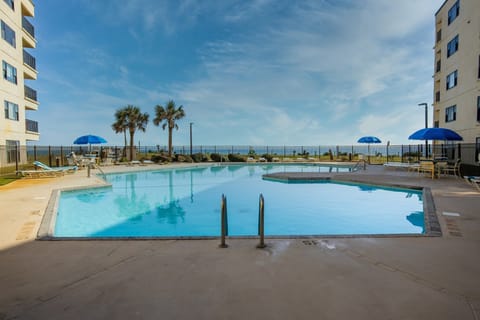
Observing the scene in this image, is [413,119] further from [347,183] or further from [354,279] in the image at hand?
[354,279]

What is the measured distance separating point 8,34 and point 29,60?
310cm

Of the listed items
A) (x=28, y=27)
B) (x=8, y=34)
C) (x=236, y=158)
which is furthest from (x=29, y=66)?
(x=236, y=158)

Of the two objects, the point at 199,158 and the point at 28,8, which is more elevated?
the point at 28,8

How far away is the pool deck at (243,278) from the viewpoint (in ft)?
6.72

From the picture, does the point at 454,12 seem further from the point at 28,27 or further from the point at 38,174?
the point at 28,27

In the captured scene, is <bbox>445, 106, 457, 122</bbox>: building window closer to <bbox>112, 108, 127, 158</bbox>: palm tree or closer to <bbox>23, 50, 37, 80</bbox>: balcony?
<bbox>112, 108, 127, 158</bbox>: palm tree

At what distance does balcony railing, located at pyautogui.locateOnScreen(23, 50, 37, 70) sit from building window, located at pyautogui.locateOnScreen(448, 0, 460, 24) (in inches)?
1175

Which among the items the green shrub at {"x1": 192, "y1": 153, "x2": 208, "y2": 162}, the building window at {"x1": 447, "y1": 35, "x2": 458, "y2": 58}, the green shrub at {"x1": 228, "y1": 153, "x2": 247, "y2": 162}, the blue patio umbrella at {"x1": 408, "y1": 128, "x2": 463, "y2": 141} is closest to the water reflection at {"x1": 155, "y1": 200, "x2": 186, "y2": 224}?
the blue patio umbrella at {"x1": 408, "y1": 128, "x2": 463, "y2": 141}

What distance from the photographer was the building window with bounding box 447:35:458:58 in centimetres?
1642

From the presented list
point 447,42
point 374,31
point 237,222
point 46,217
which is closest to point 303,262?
point 237,222

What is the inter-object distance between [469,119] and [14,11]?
2949 centimetres

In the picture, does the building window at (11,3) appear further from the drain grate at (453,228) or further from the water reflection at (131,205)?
the drain grate at (453,228)

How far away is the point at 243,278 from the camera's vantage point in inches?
100

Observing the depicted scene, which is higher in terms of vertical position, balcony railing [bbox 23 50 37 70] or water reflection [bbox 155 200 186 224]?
balcony railing [bbox 23 50 37 70]
